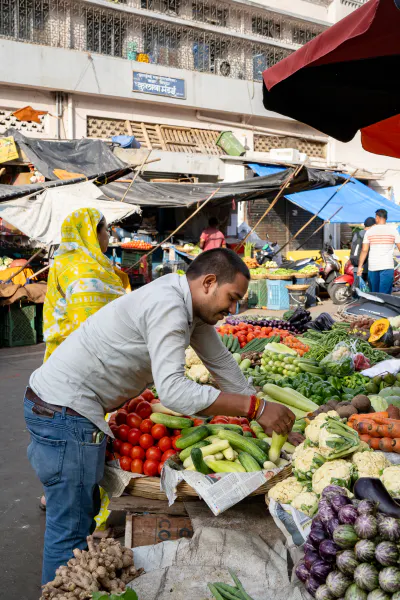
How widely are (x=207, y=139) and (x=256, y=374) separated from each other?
55.1 ft

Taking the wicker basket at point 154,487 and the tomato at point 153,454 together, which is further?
the tomato at point 153,454

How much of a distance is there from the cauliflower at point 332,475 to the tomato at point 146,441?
1066 mm

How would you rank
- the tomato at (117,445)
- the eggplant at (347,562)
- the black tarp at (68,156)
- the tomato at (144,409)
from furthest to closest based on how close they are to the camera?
1. the black tarp at (68,156)
2. the tomato at (144,409)
3. the tomato at (117,445)
4. the eggplant at (347,562)

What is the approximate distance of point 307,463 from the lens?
3.08m

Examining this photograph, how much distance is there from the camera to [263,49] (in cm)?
2328

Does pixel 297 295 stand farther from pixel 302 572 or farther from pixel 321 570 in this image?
Result: pixel 321 570

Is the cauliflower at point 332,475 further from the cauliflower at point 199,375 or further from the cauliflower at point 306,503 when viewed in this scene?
the cauliflower at point 199,375

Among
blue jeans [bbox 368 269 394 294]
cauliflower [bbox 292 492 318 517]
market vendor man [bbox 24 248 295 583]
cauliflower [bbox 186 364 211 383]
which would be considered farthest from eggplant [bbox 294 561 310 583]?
blue jeans [bbox 368 269 394 294]

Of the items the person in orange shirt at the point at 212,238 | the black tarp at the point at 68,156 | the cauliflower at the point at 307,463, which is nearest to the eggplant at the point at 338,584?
the cauliflower at the point at 307,463

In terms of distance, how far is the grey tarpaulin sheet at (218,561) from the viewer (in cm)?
247

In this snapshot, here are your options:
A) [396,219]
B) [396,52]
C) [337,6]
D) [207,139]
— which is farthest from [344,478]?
[337,6]

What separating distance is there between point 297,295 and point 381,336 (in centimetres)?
670

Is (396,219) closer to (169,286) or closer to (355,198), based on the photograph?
(355,198)

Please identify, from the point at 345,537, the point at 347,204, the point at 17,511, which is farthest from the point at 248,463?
the point at 347,204
